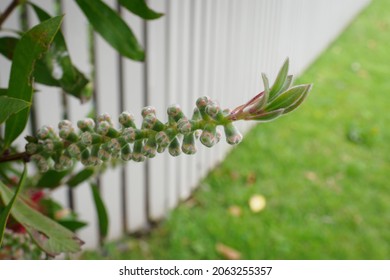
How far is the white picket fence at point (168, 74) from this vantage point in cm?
193

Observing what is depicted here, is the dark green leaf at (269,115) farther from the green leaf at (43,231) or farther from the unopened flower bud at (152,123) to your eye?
the green leaf at (43,231)

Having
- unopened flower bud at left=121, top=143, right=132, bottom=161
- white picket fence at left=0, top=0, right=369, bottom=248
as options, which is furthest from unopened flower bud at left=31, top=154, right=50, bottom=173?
white picket fence at left=0, top=0, right=369, bottom=248

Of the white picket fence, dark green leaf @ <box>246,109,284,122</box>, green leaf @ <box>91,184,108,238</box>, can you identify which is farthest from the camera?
the white picket fence

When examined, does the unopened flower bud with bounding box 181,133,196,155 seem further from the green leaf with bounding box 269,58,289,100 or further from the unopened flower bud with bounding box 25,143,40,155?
the unopened flower bud with bounding box 25,143,40,155

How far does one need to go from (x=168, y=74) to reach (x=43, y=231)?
67.3 inches

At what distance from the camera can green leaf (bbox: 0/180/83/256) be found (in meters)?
0.72

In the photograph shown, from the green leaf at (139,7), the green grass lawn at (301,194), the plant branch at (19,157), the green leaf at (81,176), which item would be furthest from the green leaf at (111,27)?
the green grass lawn at (301,194)

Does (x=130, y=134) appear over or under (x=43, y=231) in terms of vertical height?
over

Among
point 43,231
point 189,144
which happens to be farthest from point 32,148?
point 189,144

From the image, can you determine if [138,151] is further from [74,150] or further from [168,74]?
[168,74]

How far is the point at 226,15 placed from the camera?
106 inches

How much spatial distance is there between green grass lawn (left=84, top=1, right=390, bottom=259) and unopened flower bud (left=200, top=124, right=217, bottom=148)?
6.13 feet

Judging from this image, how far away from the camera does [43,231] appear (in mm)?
732
